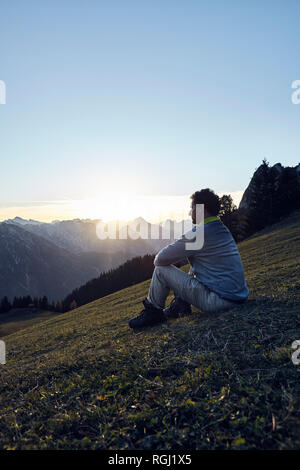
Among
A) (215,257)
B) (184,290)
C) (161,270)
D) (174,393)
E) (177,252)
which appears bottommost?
(174,393)

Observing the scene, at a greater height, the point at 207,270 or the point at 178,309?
the point at 207,270

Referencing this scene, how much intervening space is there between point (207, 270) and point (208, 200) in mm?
1548

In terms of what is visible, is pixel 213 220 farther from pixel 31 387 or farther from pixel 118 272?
pixel 118 272

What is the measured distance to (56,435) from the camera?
135 inches

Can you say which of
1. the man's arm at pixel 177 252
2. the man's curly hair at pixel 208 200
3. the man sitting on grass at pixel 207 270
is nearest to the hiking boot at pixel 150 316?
the man sitting on grass at pixel 207 270

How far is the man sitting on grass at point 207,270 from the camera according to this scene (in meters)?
6.43

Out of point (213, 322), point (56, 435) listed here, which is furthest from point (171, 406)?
point (213, 322)

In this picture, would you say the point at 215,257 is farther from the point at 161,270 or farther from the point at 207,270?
the point at 161,270

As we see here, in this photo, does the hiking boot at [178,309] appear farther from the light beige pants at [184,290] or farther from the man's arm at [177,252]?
the man's arm at [177,252]

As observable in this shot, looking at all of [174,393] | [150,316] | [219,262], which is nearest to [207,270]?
[219,262]

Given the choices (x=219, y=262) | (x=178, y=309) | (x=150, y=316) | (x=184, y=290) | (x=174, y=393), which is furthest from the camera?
(x=178, y=309)

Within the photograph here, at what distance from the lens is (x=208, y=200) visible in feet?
21.6

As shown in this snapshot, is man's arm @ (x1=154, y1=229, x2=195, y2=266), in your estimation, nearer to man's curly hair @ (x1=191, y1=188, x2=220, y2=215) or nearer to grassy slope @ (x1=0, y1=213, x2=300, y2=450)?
man's curly hair @ (x1=191, y1=188, x2=220, y2=215)

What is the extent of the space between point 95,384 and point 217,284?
328 cm
